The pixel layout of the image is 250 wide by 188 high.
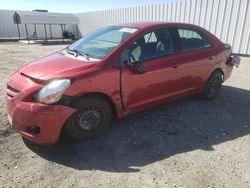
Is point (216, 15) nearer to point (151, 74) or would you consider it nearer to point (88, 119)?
point (151, 74)

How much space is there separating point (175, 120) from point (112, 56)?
5.48 feet

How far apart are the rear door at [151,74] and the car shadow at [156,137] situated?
15.5 inches

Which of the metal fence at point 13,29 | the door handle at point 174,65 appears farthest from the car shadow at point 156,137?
the metal fence at point 13,29

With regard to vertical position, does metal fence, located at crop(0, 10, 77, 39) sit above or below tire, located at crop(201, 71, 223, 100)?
below

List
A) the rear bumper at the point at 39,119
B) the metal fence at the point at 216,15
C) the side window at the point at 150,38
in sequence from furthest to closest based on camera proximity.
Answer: the metal fence at the point at 216,15 < the side window at the point at 150,38 < the rear bumper at the point at 39,119

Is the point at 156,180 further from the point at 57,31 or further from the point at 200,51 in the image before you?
the point at 57,31

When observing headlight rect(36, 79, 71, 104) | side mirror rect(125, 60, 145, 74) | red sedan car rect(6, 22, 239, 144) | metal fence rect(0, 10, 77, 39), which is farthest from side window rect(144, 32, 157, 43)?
metal fence rect(0, 10, 77, 39)

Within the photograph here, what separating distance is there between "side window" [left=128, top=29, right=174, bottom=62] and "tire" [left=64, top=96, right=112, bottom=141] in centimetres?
84

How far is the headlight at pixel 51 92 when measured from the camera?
119 inches

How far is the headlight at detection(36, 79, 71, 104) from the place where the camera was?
3021mm

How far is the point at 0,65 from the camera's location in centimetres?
948

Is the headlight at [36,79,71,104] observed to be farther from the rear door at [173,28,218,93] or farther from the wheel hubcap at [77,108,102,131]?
the rear door at [173,28,218,93]

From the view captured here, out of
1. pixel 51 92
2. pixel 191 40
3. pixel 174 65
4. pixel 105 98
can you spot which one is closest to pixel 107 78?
pixel 105 98

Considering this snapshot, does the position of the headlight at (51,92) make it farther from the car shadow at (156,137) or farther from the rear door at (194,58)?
the rear door at (194,58)
